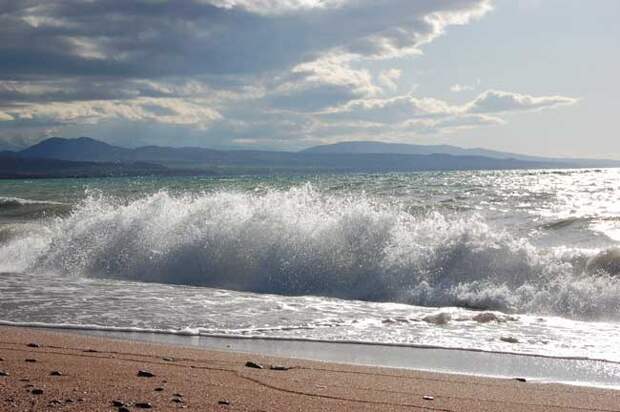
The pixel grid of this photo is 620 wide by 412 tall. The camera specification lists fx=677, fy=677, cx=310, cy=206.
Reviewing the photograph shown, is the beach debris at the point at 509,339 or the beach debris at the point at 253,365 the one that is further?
the beach debris at the point at 509,339

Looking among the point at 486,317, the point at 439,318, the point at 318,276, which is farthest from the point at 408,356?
the point at 318,276

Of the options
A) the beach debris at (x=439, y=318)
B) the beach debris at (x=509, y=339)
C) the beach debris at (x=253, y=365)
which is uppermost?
the beach debris at (x=253, y=365)

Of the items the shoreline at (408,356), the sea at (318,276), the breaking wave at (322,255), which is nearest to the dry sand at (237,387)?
the shoreline at (408,356)

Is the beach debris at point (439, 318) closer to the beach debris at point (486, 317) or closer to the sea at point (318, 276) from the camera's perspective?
the sea at point (318, 276)

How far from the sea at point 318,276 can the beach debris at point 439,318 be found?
0.04 m

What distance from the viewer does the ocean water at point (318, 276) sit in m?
9.42

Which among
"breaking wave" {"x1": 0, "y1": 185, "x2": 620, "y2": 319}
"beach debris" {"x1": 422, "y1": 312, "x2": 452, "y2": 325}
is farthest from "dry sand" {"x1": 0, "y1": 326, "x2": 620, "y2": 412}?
"breaking wave" {"x1": 0, "y1": 185, "x2": 620, "y2": 319}

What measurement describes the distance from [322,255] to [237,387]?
9.15 m

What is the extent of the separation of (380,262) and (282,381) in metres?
8.10

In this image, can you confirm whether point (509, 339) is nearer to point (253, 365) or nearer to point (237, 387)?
point (253, 365)

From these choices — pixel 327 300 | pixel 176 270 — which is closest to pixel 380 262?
pixel 327 300

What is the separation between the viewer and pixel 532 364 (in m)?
7.40

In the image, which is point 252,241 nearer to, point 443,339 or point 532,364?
point 443,339

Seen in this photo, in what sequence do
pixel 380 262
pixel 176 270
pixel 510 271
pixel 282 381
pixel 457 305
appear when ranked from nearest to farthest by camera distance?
pixel 282 381
pixel 457 305
pixel 510 271
pixel 380 262
pixel 176 270
